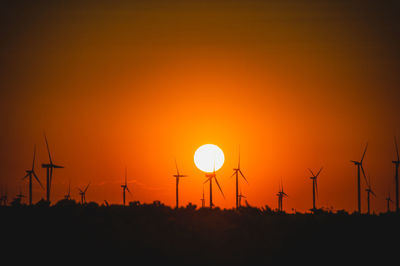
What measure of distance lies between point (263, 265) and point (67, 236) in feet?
57.0

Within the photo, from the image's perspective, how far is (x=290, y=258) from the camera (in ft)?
168

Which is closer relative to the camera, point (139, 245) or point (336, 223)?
point (139, 245)

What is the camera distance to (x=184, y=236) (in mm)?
52469

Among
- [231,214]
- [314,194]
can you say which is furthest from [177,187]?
[231,214]

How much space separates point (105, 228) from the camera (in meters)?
52.0

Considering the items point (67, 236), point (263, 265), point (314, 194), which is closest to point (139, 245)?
point (67, 236)

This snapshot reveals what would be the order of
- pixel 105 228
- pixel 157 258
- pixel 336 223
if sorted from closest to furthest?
pixel 157 258, pixel 105 228, pixel 336 223

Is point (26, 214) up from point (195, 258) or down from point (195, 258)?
up

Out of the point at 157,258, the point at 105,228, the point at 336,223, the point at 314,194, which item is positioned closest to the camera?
the point at 157,258

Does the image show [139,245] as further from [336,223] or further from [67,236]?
[336,223]

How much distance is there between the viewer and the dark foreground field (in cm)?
4806

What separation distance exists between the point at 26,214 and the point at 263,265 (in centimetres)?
2240

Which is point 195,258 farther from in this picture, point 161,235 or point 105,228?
point 105,228

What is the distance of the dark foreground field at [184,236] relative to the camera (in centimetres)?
4806
